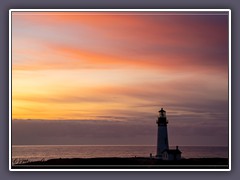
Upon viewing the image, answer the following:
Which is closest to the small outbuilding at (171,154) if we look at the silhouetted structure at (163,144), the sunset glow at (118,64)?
the silhouetted structure at (163,144)

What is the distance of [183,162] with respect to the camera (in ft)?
6.89

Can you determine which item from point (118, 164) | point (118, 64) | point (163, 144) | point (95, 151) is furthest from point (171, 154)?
point (118, 64)

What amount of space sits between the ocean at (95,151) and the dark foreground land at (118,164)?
3 cm

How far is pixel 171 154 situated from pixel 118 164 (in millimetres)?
340

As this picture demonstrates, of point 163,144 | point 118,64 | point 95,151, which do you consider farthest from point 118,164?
point 118,64

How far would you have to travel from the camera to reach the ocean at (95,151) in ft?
6.80

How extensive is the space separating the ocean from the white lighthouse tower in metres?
0.04

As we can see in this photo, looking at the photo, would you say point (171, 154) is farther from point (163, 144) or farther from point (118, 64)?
point (118, 64)

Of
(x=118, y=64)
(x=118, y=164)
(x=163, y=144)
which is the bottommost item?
(x=118, y=164)

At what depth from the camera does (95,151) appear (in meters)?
2.09

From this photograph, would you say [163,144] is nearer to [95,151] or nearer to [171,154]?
[171,154]

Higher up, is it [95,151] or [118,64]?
[118,64]

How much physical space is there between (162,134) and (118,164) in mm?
335

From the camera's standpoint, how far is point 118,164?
210 centimetres
